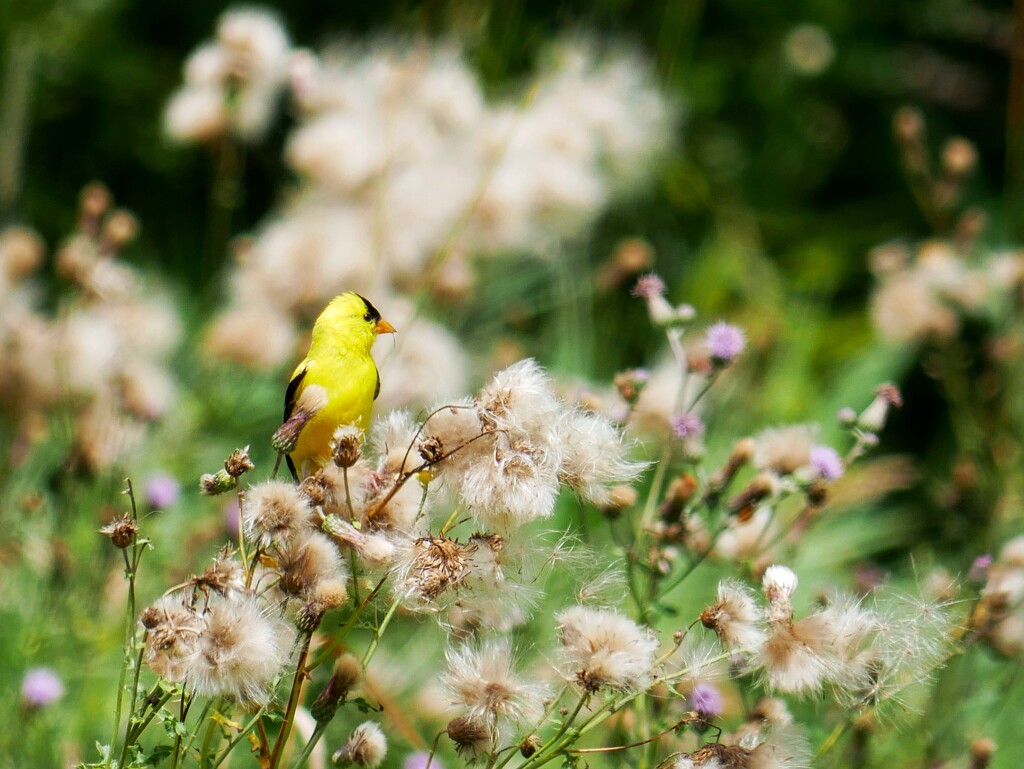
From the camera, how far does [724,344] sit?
1262 millimetres

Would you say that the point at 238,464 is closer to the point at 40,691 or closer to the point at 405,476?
the point at 405,476

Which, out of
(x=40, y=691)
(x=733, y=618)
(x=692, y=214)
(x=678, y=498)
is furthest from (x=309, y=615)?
(x=692, y=214)

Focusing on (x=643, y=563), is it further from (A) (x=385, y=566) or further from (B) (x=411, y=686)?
(B) (x=411, y=686)

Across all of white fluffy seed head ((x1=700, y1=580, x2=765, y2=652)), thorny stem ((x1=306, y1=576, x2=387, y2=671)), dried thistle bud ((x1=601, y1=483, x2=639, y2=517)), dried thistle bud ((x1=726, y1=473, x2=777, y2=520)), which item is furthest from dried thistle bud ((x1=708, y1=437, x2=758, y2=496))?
thorny stem ((x1=306, y1=576, x2=387, y2=671))

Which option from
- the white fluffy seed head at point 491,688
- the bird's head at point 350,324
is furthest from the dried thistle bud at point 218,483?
the bird's head at point 350,324

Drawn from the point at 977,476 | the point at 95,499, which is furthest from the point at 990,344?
the point at 95,499

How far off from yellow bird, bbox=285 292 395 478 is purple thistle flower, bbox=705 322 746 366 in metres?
0.41

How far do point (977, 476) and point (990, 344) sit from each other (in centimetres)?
27

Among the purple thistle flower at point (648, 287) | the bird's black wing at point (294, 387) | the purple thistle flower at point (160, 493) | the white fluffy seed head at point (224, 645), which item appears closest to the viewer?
the white fluffy seed head at point (224, 645)

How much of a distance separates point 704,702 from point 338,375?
0.63 m

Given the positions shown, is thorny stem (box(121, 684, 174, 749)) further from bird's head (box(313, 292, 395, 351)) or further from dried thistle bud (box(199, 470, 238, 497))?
bird's head (box(313, 292, 395, 351))

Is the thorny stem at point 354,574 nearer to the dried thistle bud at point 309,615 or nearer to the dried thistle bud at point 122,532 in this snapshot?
the dried thistle bud at point 309,615

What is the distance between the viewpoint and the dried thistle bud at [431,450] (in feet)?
2.99

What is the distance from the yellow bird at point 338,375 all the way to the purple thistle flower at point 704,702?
47 cm
